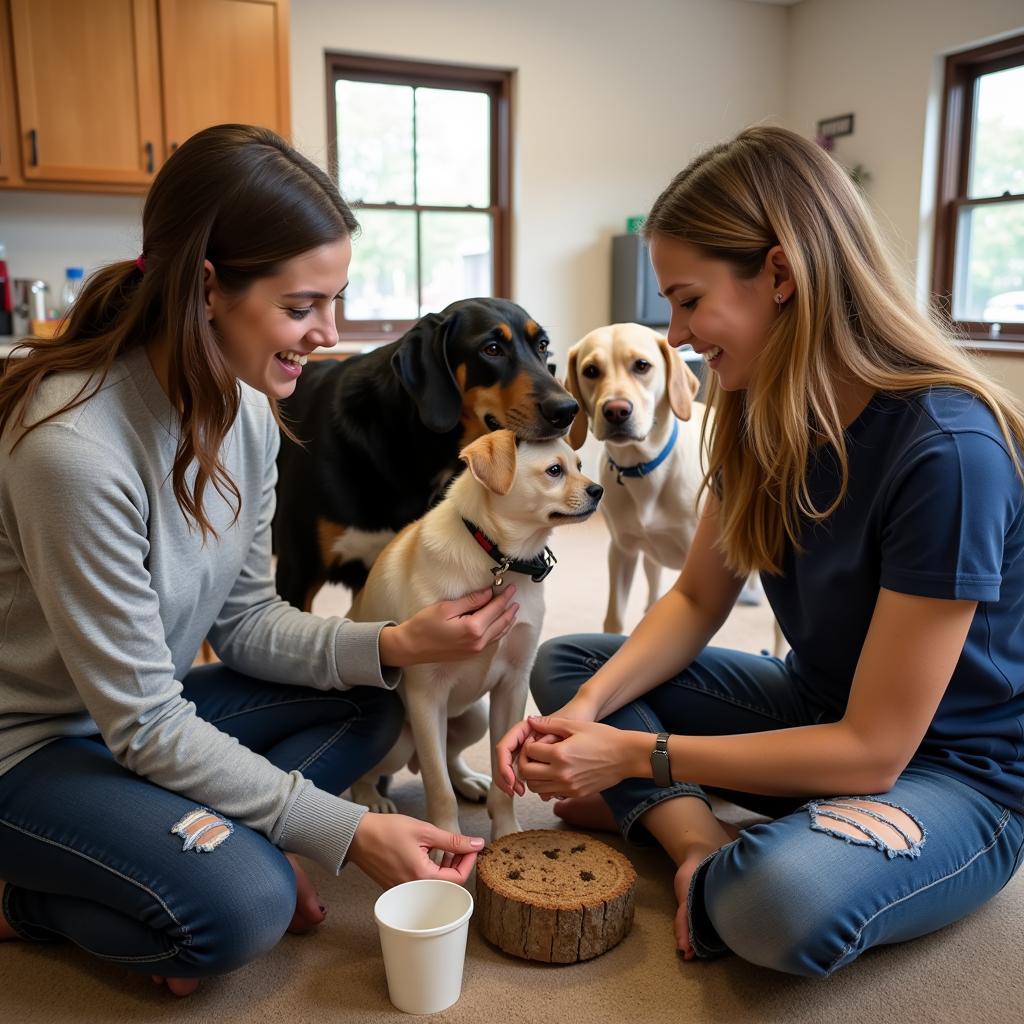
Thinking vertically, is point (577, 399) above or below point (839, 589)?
above

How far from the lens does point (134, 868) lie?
1239mm

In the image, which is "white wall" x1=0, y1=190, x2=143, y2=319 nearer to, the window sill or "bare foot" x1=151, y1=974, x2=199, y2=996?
"bare foot" x1=151, y1=974, x2=199, y2=996

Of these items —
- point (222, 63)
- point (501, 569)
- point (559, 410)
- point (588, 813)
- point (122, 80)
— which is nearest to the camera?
point (501, 569)

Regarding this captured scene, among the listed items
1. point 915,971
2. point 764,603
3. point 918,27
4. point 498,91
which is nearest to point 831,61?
point 918,27

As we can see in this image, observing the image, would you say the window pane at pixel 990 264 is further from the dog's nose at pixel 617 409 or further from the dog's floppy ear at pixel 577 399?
the dog's nose at pixel 617 409

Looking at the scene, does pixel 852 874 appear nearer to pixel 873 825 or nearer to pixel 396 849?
pixel 873 825

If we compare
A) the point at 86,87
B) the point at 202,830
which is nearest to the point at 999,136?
the point at 86,87

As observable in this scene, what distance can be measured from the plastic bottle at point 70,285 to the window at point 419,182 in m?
1.32

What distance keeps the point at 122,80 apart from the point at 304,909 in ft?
12.4

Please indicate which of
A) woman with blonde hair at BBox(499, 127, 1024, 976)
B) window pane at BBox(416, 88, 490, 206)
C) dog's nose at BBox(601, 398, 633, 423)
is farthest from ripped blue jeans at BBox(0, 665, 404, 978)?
window pane at BBox(416, 88, 490, 206)

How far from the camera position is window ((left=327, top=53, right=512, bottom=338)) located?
16.8ft

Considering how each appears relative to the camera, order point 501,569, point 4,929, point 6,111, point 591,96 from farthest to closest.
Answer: point 591,96
point 6,111
point 501,569
point 4,929

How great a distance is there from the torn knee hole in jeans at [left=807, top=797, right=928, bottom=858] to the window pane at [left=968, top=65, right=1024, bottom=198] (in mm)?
4562

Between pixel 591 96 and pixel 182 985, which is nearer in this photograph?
pixel 182 985
